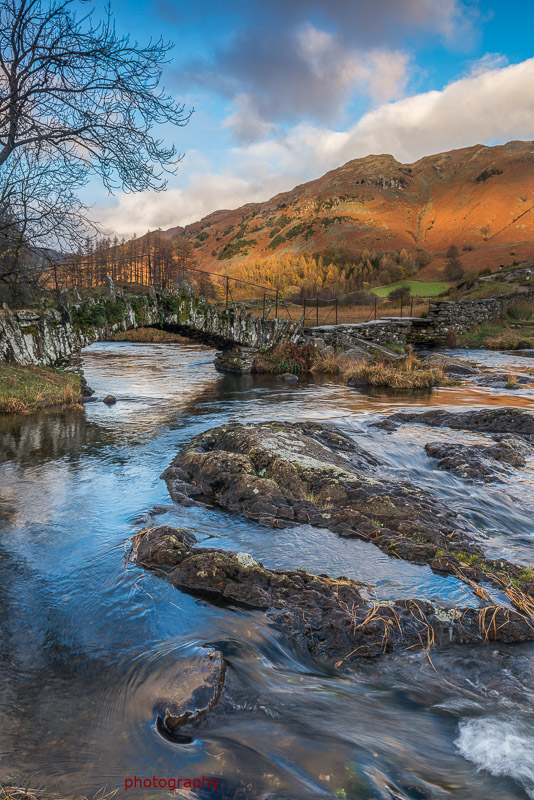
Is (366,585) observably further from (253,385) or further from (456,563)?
(253,385)

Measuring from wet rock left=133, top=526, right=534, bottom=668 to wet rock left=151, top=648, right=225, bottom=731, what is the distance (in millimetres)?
49

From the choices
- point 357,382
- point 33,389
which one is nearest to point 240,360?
point 357,382

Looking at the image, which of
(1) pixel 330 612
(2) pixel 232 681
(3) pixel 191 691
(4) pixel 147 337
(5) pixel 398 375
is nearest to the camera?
(3) pixel 191 691

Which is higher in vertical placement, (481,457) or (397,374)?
(397,374)

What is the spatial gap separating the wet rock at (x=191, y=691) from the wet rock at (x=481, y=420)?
31.3ft

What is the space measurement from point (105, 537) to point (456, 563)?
13.4ft

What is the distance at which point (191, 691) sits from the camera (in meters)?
3.16

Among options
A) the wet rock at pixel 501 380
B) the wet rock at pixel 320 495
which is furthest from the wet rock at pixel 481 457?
the wet rock at pixel 501 380


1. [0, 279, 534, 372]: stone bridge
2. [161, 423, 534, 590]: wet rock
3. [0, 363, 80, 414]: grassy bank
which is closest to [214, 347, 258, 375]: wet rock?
[0, 279, 534, 372]: stone bridge

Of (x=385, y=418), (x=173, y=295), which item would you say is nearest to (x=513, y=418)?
(x=385, y=418)

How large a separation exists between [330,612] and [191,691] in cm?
143

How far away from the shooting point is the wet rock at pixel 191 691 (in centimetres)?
299

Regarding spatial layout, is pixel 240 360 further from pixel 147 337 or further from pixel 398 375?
pixel 147 337

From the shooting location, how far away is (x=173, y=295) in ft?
63.0
